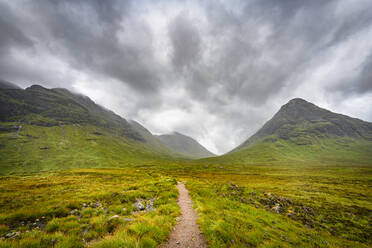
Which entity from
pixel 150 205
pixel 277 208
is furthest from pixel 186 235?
pixel 277 208

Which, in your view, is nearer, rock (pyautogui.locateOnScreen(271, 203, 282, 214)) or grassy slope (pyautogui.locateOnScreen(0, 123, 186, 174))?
rock (pyautogui.locateOnScreen(271, 203, 282, 214))

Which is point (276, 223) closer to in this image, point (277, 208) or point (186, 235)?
point (277, 208)

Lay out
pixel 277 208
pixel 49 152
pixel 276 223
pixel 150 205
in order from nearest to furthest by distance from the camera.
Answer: pixel 276 223, pixel 150 205, pixel 277 208, pixel 49 152

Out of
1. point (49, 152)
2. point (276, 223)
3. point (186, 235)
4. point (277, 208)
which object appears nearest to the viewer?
point (186, 235)

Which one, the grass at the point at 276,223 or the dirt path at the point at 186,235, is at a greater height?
the dirt path at the point at 186,235

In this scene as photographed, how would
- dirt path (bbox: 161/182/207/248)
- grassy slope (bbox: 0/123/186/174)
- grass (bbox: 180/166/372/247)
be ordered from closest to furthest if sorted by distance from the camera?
1. dirt path (bbox: 161/182/207/248)
2. grass (bbox: 180/166/372/247)
3. grassy slope (bbox: 0/123/186/174)

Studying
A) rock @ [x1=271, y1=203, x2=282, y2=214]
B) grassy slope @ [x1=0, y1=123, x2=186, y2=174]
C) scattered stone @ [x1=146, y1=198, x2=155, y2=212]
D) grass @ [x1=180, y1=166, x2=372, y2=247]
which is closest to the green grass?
scattered stone @ [x1=146, y1=198, x2=155, y2=212]

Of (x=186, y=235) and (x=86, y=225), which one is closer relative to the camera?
(x=186, y=235)

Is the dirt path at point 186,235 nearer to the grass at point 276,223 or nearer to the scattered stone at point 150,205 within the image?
the grass at point 276,223

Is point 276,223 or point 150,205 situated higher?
point 150,205

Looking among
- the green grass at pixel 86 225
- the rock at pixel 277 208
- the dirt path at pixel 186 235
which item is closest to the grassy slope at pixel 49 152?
the green grass at pixel 86 225

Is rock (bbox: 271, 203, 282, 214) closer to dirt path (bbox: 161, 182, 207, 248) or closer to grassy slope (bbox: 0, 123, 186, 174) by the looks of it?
dirt path (bbox: 161, 182, 207, 248)

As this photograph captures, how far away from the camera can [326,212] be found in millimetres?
17000

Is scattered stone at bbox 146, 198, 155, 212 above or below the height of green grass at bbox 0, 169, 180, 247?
below
